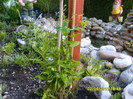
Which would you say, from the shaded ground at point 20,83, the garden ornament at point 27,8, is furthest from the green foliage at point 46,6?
the shaded ground at point 20,83

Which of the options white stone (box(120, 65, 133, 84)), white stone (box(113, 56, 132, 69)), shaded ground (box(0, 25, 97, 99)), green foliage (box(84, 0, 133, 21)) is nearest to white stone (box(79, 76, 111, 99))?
shaded ground (box(0, 25, 97, 99))

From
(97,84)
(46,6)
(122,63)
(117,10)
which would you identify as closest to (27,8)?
(46,6)

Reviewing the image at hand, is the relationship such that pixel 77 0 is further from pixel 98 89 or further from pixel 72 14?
pixel 98 89

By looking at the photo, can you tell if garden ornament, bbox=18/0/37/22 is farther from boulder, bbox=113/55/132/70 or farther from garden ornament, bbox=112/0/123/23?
garden ornament, bbox=112/0/123/23

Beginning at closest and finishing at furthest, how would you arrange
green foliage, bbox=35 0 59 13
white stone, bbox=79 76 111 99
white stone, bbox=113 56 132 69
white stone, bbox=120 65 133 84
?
white stone, bbox=79 76 111 99, white stone, bbox=120 65 133 84, white stone, bbox=113 56 132 69, green foliage, bbox=35 0 59 13

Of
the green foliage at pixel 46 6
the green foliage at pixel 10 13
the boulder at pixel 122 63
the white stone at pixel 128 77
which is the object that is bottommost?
the white stone at pixel 128 77

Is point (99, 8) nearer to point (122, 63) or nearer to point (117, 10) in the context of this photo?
point (117, 10)

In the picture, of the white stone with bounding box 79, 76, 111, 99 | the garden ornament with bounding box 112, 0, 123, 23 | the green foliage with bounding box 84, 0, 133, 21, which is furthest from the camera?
the green foliage with bounding box 84, 0, 133, 21

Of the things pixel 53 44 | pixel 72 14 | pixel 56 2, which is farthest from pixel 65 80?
pixel 56 2

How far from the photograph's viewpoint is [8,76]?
2135 millimetres

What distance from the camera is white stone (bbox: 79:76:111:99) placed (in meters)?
1.72

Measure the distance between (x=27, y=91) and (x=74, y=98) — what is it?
0.65m

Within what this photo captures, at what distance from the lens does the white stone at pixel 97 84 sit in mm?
1724

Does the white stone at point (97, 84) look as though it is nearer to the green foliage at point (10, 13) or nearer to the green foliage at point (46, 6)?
the green foliage at point (10, 13)
